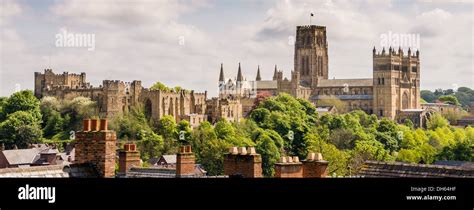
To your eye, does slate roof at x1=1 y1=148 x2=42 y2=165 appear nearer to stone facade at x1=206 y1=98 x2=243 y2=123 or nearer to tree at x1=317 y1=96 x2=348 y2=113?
stone facade at x1=206 y1=98 x2=243 y2=123

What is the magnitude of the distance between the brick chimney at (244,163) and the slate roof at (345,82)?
157 meters

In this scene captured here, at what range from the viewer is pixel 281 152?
92000 mm

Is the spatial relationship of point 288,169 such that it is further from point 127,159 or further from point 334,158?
point 334,158

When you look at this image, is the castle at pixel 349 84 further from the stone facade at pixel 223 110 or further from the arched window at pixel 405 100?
the stone facade at pixel 223 110

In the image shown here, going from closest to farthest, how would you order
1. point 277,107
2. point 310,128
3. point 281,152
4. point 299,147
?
point 281,152 → point 299,147 → point 310,128 → point 277,107

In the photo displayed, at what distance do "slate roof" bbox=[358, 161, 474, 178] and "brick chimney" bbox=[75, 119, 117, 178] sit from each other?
9.55 metres

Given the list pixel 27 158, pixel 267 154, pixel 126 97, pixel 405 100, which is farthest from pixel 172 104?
pixel 405 100

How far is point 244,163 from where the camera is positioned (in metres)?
21.4

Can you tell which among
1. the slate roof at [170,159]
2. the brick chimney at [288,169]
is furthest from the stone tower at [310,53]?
the brick chimney at [288,169]

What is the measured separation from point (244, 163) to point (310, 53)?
542 feet

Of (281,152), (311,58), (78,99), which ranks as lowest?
(281,152)
